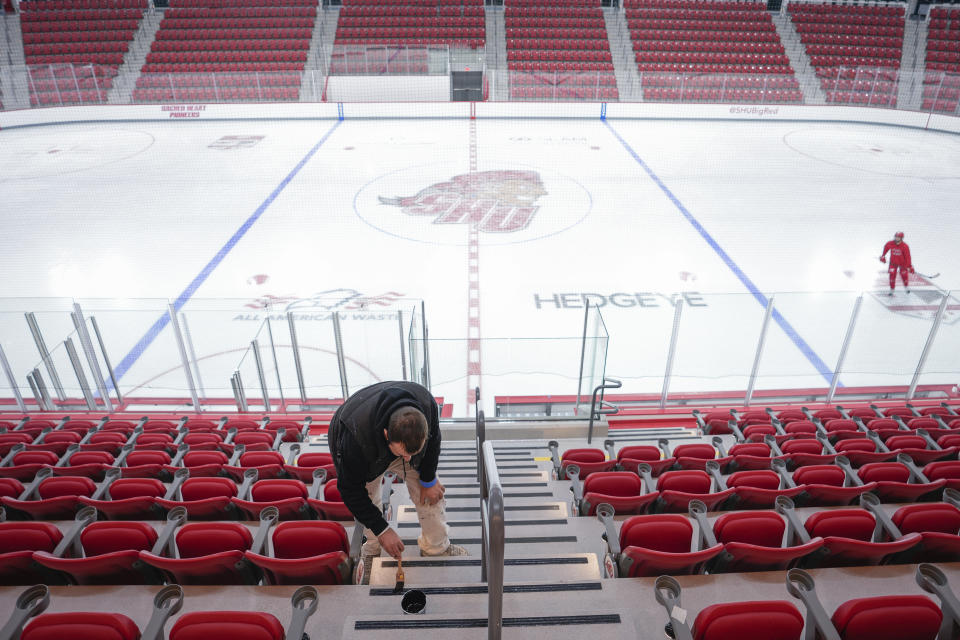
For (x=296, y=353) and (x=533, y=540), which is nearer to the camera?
(x=533, y=540)

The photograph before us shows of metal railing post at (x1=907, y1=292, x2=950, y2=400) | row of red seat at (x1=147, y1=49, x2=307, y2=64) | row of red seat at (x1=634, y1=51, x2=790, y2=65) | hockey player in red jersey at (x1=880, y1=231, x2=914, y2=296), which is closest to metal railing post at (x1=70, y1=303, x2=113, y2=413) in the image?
metal railing post at (x1=907, y1=292, x2=950, y2=400)

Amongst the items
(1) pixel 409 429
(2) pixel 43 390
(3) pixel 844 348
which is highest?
(1) pixel 409 429

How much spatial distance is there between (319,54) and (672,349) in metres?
19.7

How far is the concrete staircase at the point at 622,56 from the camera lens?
64.0 feet

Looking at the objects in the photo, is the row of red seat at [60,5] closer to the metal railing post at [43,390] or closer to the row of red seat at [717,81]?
the row of red seat at [717,81]

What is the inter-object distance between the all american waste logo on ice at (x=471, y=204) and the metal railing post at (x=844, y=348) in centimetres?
548

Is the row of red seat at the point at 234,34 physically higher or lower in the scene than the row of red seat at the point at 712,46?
higher

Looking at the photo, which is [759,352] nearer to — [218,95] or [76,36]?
[218,95]

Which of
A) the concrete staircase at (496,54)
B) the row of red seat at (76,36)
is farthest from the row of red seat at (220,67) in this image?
the concrete staircase at (496,54)

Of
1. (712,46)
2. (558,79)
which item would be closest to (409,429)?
(558,79)

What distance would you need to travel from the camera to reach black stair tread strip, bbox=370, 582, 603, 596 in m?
2.13

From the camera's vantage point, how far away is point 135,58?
20.5 meters

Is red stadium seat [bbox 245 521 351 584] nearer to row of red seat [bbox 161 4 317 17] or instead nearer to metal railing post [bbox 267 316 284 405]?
metal railing post [bbox 267 316 284 405]

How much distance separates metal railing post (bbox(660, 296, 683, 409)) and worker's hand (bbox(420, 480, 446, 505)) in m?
3.28
